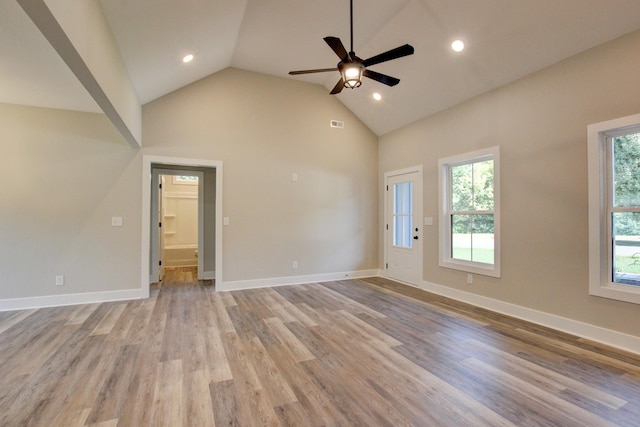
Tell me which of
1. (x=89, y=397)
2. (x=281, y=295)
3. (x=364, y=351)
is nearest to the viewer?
(x=89, y=397)

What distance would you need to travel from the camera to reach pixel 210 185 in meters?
6.29

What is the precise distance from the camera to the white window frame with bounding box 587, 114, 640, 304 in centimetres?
303

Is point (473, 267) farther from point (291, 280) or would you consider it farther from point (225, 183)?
point (225, 183)

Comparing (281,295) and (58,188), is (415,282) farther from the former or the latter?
(58,188)

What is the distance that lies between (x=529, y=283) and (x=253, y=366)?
3.31 meters

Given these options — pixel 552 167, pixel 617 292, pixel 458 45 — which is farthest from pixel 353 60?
pixel 617 292

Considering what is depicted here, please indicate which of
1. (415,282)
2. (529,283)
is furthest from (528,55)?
(415,282)

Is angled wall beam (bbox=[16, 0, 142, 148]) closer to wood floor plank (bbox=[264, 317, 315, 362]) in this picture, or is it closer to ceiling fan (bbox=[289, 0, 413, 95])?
ceiling fan (bbox=[289, 0, 413, 95])

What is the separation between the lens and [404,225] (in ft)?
19.0

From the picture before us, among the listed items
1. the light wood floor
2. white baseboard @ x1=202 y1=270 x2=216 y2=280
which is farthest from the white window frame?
white baseboard @ x1=202 y1=270 x2=216 y2=280

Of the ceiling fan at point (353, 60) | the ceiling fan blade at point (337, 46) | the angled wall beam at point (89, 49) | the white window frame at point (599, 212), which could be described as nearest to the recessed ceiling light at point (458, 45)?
the ceiling fan at point (353, 60)

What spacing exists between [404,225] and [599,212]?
3008 millimetres

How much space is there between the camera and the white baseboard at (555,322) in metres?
2.86

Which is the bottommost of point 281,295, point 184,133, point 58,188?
point 281,295
